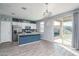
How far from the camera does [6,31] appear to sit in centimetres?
763

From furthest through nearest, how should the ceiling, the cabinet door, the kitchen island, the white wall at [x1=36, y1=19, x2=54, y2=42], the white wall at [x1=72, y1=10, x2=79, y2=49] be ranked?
1. the white wall at [x1=36, y1=19, x2=54, y2=42]
2. the cabinet door
3. the kitchen island
4. the white wall at [x1=72, y1=10, x2=79, y2=49]
5. the ceiling

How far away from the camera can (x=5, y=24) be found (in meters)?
7.56

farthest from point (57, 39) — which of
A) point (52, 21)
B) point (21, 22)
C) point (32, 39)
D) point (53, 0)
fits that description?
point (53, 0)

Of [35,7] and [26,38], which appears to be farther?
[26,38]

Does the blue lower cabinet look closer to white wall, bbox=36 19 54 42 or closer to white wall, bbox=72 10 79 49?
white wall, bbox=36 19 54 42

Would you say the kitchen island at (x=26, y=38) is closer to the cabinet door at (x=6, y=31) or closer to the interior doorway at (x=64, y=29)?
the interior doorway at (x=64, y=29)

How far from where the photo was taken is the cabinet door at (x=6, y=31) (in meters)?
7.33

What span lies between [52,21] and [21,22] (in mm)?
3042

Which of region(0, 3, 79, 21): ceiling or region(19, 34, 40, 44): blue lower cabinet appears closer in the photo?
→ region(0, 3, 79, 21): ceiling

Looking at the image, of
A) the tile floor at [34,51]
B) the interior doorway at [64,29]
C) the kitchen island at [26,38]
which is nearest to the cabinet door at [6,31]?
the kitchen island at [26,38]

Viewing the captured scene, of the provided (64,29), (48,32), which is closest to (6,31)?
(48,32)

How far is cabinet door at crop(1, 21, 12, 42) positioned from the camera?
24.1 ft

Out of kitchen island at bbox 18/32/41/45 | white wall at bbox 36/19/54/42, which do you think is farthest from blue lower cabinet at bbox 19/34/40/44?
white wall at bbox 36/19/54/42

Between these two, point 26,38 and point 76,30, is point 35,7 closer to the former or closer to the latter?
point 76,30
